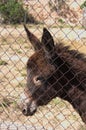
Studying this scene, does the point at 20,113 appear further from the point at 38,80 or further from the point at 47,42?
the point at 47,42

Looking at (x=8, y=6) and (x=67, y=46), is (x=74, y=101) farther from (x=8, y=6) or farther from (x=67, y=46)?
(x=8, y=6)

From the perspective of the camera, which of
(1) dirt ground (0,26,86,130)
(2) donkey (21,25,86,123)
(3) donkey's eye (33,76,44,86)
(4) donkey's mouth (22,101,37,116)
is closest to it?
(2) donkey (21,25,86,123)

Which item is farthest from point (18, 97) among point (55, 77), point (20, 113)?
point (55, 77)

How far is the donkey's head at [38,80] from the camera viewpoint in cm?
490

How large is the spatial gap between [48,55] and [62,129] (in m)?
1.91

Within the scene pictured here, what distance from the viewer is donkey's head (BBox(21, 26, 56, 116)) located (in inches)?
193

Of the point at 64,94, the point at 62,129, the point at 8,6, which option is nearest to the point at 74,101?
the point at 64,94

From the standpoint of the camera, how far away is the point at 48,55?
4617 mm

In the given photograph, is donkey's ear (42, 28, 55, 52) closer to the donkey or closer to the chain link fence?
the donkey

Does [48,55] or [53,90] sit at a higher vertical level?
[48,55]

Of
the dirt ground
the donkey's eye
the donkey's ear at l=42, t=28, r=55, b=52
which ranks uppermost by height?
the donkey's ear at l=42, t=28, r=55, b=52

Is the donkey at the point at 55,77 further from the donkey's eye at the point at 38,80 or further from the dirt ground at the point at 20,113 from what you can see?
the dirt ground at the point at 20,113

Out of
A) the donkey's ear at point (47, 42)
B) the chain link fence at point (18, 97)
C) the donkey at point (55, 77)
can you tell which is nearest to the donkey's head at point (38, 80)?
the donkey at point (55, 77)

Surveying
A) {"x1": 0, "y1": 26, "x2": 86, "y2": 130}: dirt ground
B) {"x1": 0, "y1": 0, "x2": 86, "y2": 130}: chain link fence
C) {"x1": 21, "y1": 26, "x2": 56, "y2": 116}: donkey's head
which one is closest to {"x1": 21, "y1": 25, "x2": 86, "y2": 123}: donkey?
{"x1": 21, "y1": 26, "x2": 56, "y2": 116}: donkey's head
